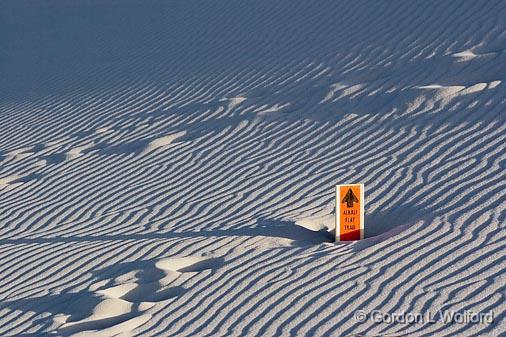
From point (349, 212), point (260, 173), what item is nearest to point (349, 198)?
point (349, 212)

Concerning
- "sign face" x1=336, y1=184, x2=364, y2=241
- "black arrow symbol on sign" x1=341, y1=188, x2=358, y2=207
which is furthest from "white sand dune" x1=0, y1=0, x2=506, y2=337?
"black arrow symbol on sign" x1=341, y1=188, x2=358, y2=207

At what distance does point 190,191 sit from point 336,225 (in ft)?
7.84

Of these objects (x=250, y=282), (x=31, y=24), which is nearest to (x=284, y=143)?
(x=250, y=282)

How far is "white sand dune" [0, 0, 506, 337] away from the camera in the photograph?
22.2 feet

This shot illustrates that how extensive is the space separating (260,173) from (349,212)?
2.36m

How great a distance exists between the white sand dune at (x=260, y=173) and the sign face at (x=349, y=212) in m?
0.21

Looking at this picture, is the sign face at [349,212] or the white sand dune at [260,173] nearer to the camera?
the white sand dune at [260,173]

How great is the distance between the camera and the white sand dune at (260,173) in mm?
6766

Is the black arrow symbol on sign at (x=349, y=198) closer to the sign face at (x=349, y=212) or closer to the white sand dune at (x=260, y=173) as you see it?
the sign face at (x=349, y=212)

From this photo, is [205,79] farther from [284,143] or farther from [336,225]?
[336,225]

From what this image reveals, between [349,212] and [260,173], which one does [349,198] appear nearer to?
[349,212]

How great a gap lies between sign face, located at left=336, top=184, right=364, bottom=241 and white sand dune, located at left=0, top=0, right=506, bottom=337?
209mm

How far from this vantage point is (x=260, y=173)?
32.2ft

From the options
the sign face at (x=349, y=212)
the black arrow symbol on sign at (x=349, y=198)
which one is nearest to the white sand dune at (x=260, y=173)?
the sign face at (x=349, y=212)
